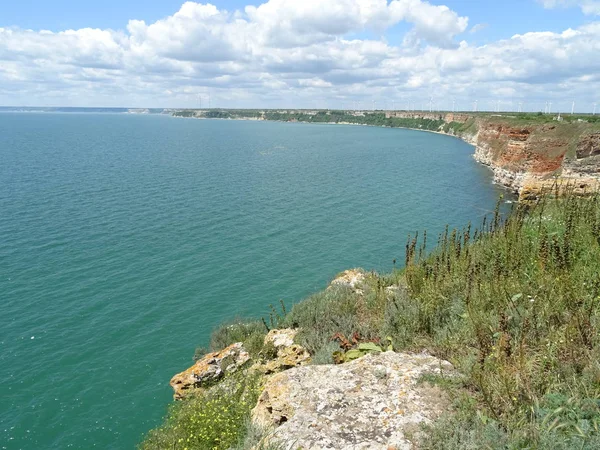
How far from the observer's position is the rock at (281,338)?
35.6ft

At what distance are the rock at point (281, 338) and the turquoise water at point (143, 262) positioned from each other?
4.60 meters

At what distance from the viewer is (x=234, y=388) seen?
30.8 feet

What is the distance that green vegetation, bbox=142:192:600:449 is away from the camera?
426 cm

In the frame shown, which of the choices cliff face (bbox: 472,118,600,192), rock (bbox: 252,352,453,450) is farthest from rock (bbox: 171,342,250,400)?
cliff face (bbox: 472,118,600,192)

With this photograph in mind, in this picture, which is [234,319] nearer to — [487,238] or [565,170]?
[487,238]

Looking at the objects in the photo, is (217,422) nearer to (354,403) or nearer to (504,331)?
(354,403)

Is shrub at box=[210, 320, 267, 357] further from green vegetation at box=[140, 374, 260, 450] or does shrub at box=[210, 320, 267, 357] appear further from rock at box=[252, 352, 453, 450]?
rock at box=[252, 352, 453, 450]

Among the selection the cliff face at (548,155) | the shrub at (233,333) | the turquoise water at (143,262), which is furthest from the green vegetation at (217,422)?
the cliff face at (548,155)

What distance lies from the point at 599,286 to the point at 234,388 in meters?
7.40

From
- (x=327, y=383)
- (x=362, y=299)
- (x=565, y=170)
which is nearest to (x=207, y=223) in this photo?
(x=362, y=299)

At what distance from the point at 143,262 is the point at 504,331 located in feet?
73.5

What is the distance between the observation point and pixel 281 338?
11258 mm

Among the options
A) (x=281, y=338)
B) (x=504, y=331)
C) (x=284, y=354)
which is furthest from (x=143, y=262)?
(x=504, y=331)

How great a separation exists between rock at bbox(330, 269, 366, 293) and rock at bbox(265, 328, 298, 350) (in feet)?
8.98
